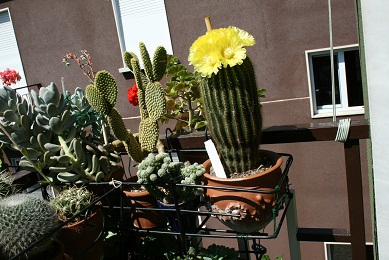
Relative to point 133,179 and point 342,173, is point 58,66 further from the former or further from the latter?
point 133,179

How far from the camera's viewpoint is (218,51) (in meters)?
0.84

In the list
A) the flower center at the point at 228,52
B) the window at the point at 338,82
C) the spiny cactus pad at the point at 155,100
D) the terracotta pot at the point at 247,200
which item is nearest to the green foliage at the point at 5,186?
the spiny cactus pad at the point at 155,100

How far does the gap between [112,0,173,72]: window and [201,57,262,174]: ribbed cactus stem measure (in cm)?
372

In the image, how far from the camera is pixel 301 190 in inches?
178

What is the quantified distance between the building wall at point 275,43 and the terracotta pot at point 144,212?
8.67 ft

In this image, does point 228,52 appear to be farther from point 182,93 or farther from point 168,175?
point 182,93

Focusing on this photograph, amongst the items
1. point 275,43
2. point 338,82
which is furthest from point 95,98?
point 338,82

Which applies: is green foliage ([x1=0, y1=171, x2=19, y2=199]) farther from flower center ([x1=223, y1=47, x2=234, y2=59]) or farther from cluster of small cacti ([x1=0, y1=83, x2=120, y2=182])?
flower center ([x1=223, y1=47, x2=234, y2=59])

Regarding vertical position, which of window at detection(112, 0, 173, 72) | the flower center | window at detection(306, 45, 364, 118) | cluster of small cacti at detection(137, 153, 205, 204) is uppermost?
window at detection(112, 0, 173, 72)

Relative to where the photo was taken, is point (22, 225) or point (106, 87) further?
point (106, 87)

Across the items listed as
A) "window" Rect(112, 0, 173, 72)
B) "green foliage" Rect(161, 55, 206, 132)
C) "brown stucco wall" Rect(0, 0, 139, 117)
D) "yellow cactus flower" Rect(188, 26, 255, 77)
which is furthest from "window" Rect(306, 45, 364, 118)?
"yellow cactus flower" Rect(188, 26, 255, 77)

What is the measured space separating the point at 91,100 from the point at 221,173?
40cm

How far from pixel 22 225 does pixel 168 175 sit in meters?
0.35

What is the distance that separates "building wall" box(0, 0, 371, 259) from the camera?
404 centimetres
